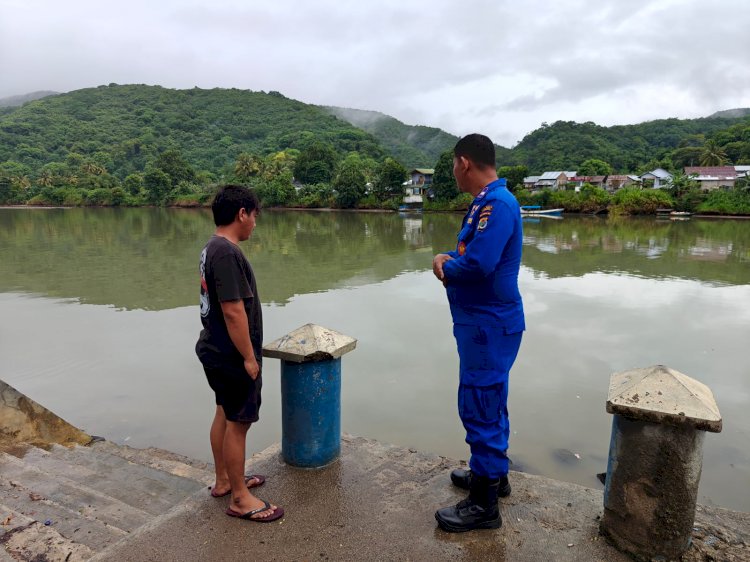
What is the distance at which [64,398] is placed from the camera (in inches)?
195

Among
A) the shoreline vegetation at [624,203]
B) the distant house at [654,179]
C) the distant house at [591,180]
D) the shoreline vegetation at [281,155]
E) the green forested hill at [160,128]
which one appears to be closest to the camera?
the shoreline vegetation at [624,203]

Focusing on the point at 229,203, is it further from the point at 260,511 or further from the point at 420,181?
the point at 420,181

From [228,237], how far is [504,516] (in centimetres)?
188

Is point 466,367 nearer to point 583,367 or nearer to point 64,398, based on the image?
point 583,367

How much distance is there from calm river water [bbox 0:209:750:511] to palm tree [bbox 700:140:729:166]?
44.4 m

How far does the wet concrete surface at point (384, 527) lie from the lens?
2137 millimetres

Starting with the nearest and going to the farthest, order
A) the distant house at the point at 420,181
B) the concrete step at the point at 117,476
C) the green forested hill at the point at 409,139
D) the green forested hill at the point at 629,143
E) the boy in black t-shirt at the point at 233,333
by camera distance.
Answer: the boy in black t-shirt at the point at 233,333 < the concrete step at the point at 117,476 < the distant house at the point at 420,181 < the green forested hill at the point at 629,143 < the green forested hill at the point at 409,139

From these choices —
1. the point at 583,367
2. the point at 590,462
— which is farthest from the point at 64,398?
the point at 583,367

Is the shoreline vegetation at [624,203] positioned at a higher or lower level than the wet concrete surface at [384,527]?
higher

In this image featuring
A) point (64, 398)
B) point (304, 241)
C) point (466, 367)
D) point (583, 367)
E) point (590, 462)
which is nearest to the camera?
point (466, 367)

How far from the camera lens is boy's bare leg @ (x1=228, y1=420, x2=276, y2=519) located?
7.86ft

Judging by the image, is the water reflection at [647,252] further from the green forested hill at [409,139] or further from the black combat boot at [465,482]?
the green forested hill at [409,139]

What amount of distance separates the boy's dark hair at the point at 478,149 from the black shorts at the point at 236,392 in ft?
4.72

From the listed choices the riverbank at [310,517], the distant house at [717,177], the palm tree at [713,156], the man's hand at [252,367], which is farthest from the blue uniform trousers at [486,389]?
the palm tree at [713,156]
